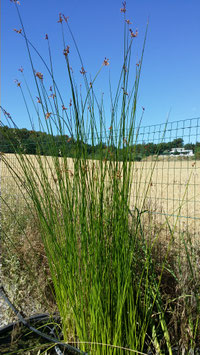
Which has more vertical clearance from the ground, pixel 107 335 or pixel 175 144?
pixel 175 144

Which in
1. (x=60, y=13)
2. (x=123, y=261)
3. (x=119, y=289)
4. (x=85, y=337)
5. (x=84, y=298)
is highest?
(x=60, y=13)

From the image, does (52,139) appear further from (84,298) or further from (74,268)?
(84,298)

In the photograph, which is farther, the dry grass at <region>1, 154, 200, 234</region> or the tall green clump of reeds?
the dry grass at <region>1, 154, 200, 234</region>

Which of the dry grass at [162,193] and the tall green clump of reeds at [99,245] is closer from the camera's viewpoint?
the tall green clump of reeds at [99,245]

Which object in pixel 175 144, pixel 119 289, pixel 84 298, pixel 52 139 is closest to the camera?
pixel 119 289

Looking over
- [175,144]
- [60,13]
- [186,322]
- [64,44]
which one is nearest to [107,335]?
Answer: [186,322]

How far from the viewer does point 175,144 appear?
3.97 metres

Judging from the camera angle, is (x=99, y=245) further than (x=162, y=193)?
No

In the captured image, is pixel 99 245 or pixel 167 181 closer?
pixel 99 245

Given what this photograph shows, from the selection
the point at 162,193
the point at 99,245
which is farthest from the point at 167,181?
the point at 99,245

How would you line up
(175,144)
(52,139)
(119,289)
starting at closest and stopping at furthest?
(119,289), (52,139), (175,144)

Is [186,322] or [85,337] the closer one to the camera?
[85,337]

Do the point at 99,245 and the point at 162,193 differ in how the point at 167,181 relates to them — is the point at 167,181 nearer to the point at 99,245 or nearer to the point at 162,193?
the point at 162,193

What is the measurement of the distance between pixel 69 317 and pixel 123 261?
0.55m
